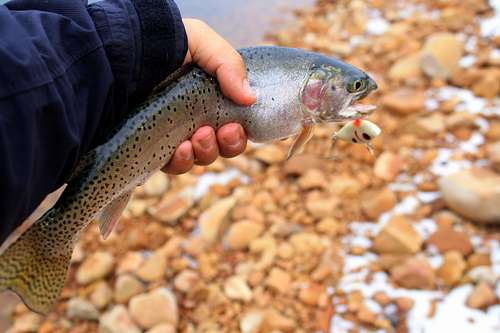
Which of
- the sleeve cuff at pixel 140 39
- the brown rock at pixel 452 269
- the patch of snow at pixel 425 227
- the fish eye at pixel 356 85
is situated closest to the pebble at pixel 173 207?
the patch of snow at pixel 425 227

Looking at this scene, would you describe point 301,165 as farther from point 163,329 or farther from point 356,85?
point 356,85

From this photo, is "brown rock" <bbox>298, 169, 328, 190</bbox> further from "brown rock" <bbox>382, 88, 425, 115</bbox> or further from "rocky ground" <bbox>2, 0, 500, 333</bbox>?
"brown rock" <bbox>382, 88, 425, 115</bbox>

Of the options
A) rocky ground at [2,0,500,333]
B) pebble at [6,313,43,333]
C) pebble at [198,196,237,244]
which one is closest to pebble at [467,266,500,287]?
rocky ground at [2,0,500,333]

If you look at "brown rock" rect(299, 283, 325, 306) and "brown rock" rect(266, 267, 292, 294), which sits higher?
"brown rock" rect(299, 283, 325, 306)

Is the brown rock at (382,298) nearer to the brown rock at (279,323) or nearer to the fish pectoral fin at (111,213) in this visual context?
the brown rock at (279,323)

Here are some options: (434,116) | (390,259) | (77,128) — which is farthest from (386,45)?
(77,128)

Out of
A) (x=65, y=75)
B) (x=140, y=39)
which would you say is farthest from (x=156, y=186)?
(x=65, y=75)
